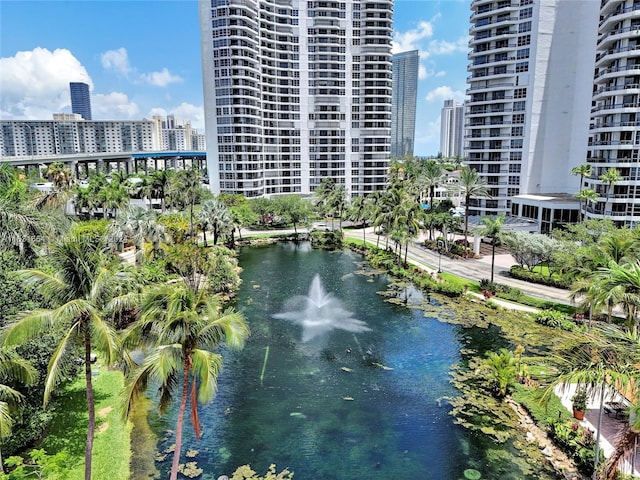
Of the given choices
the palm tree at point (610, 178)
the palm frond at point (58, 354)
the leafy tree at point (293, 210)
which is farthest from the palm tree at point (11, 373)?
the leafy tree at point (293, 210)

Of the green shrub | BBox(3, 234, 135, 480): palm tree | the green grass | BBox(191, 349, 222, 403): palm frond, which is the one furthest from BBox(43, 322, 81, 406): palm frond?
the green shrub

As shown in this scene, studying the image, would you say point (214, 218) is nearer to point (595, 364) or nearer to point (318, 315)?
point (318, 315)

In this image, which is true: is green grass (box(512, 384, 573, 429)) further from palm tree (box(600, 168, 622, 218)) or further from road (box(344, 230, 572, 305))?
palm tree (box(600, 168, 622, 218))

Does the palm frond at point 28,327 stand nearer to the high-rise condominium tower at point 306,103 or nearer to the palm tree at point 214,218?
the palm tree at point 214,218

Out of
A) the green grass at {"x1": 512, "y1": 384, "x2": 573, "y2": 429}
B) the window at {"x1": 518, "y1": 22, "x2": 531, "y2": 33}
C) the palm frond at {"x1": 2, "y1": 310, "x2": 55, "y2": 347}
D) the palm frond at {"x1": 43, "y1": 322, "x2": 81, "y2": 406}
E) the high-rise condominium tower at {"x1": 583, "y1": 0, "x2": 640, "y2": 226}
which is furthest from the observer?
the window at {"x1": 518, "y1": 22, "x2": 531, "y2": 33}

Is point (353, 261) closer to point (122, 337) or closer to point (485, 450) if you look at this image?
point (485, 450)
